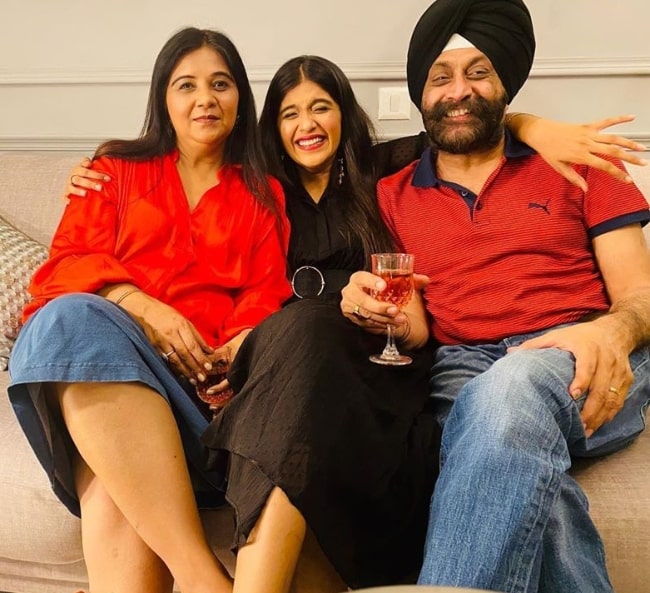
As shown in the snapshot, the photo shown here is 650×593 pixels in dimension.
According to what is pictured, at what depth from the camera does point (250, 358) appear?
1297 millimetres

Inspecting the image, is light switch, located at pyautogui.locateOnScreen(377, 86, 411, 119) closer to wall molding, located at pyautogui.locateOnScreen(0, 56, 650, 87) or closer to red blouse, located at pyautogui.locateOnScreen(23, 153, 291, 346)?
wall molding, located at pyautogui.locateOnScreen(0, 56, 650, 87)

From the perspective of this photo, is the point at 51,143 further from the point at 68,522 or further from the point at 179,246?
the point at 68,522

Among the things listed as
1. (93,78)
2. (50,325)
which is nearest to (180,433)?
(50,325)

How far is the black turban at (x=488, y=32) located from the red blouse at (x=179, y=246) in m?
0.51

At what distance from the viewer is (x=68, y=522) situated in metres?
1.31

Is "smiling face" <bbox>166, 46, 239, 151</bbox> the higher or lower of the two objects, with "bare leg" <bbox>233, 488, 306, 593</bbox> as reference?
higher

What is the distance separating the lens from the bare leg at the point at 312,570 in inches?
45.9

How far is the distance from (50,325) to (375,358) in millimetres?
578

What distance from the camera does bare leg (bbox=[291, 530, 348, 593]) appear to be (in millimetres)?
1167

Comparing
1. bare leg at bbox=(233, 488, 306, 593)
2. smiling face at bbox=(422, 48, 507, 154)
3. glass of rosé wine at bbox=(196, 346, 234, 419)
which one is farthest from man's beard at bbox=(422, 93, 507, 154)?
bare leg at bbox=(233, 488, 306, 593)

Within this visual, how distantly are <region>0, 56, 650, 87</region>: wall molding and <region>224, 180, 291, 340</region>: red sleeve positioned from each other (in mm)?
642

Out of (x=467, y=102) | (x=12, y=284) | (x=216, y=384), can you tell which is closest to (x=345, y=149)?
(x=467, y=102)

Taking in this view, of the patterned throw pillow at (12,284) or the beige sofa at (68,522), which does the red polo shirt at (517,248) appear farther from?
the patterned throw pillow at (12,284)

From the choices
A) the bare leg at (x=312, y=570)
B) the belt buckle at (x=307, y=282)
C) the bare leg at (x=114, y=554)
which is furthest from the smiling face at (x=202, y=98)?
the bare leg at (x=312, y=570)
